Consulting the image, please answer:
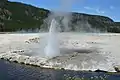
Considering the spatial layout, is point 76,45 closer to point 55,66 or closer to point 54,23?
point 54,23

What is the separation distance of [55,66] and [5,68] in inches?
279

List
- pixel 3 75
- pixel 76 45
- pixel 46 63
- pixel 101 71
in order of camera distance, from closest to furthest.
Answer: pixel 3 75, pixel 101 71, pixel 46 63, pixel 76 45

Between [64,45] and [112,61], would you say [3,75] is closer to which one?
[112,61]

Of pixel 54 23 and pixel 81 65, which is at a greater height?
pixel 54 23

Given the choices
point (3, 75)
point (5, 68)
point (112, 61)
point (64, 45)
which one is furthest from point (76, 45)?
point (3, 75)

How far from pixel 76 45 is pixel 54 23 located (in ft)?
55.0

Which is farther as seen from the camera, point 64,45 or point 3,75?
point 64,45

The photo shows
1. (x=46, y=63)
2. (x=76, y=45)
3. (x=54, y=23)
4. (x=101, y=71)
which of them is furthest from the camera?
(x=76, y=45)

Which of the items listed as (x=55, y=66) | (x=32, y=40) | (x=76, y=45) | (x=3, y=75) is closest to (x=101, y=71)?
(x=55, y=66)

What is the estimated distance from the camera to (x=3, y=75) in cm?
3931

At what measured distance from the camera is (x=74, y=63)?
45.6 m

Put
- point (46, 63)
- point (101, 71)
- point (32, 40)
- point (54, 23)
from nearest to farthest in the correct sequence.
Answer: point (101, 71) → point (46, 63) → point (54, 23) → point (32, 40)

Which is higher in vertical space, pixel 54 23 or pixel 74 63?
pixel 54 23

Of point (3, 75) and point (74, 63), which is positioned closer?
point (3, 75)
